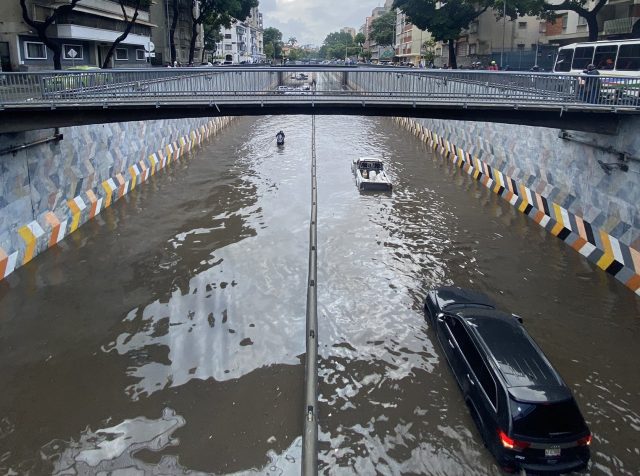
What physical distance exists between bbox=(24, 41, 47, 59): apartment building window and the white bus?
1380 inches

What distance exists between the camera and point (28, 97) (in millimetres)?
15461

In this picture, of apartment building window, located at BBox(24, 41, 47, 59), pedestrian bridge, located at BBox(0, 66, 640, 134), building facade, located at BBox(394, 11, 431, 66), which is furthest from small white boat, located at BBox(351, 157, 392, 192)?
building facade, located at BBox(394, 11, 431, 66)

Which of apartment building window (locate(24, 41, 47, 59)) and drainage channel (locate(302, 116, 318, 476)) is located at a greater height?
apartment building window (locate(24, 41, 47, 59))

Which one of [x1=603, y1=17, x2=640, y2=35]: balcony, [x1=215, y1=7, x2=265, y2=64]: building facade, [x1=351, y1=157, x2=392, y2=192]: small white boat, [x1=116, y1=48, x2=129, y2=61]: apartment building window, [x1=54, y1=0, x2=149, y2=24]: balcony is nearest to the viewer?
[x1=351, y1=157, x2=392, y2=192]: small white boat

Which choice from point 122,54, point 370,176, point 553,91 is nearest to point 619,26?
point 370,176

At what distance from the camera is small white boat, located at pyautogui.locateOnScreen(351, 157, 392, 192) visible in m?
27.1

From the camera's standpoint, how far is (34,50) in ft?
128

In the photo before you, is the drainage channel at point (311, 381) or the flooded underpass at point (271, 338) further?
the flooded underpass at point (271, 338)

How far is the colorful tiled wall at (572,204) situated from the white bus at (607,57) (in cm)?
475

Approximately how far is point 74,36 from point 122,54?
15.3 meters

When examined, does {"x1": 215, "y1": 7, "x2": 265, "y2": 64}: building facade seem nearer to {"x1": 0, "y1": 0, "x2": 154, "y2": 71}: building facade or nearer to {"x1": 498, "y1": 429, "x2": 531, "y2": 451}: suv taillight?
{"x1": 0, "y1": 0, "x2": 154, "y2": 71}: building facade

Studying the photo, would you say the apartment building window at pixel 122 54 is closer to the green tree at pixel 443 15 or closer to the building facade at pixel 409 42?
the green tree at pixel 443 15

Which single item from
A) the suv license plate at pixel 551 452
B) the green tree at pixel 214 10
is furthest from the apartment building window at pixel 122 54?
the suv license plate at pixel 551 452

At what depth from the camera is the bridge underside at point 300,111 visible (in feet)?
51.5
